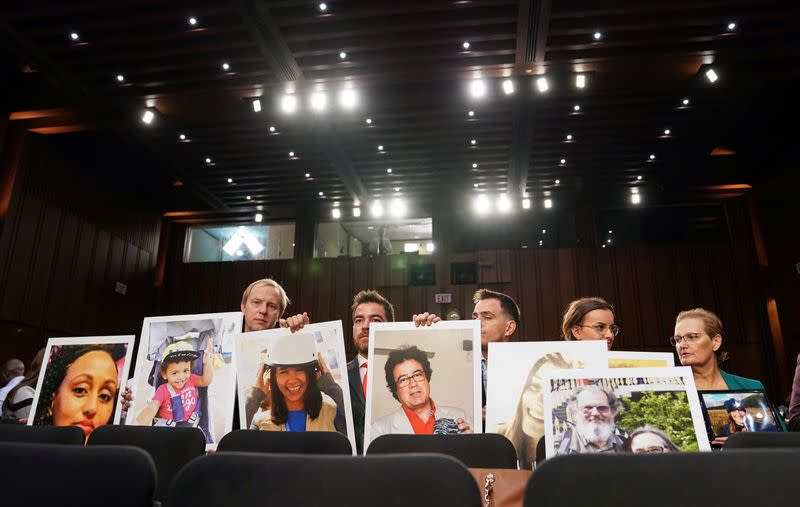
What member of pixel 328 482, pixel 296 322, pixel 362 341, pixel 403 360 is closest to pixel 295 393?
pixel 296 322

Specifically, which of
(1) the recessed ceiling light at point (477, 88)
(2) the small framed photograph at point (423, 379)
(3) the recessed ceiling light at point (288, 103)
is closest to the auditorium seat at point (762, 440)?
(2) the small framed photograph at point (423, 379)

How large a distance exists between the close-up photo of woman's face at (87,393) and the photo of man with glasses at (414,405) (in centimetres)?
150

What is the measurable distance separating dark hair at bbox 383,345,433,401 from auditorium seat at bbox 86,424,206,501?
84cm

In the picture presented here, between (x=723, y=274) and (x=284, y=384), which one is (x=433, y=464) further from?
(x=723, y=274)

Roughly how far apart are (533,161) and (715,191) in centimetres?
420

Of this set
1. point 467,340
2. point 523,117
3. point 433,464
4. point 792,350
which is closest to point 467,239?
point 523,117

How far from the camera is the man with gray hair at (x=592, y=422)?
63.7 inches

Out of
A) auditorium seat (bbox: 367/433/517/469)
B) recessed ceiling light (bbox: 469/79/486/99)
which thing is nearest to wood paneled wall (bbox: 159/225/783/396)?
recessed ceiling light (bbox: 469/79/486/99)

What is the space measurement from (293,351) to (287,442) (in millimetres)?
858

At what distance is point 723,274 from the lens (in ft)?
32.9

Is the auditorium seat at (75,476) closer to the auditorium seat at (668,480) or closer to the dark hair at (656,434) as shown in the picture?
the auditorium seat at (668,480)

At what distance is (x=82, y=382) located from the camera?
110 inches

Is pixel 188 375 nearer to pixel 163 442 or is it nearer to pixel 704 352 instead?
pixel 163 442

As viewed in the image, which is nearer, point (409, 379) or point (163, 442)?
point (163, 442)
